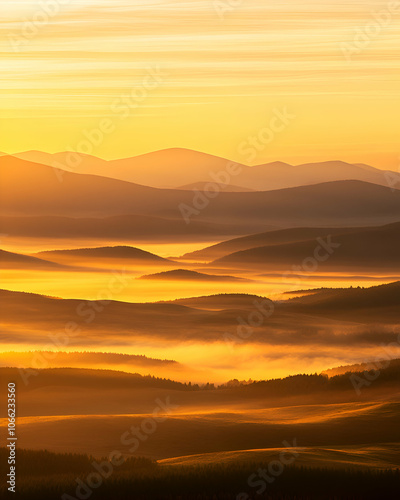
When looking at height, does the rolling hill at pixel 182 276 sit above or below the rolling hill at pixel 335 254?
below

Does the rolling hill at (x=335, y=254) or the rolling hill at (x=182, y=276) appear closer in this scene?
the rolling hill at (x=182, y=276)

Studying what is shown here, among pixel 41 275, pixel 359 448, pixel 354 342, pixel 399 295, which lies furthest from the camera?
pixel 41 275

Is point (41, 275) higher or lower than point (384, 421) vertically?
higher

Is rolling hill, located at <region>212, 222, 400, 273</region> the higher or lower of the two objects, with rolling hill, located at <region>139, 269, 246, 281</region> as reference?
higher

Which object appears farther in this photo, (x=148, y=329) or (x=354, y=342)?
(x=148, y=329)

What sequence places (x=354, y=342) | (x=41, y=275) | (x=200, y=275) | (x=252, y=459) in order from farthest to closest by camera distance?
(x=200, y=275)
(x=41, y=275)
(x=354, y=342)
(x=252, y=459)

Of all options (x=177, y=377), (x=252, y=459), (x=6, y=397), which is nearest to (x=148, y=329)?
(x=177, y=377)

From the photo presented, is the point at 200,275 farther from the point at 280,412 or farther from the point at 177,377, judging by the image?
the point at 280,412

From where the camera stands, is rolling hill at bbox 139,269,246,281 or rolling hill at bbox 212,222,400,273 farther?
rolling hill at bbox 212,222,400,273

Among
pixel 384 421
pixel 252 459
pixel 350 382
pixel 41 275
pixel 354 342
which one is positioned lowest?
pixel 252 459

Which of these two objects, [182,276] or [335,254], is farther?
[335,254]

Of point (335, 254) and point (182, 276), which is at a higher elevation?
point (335, 254)
